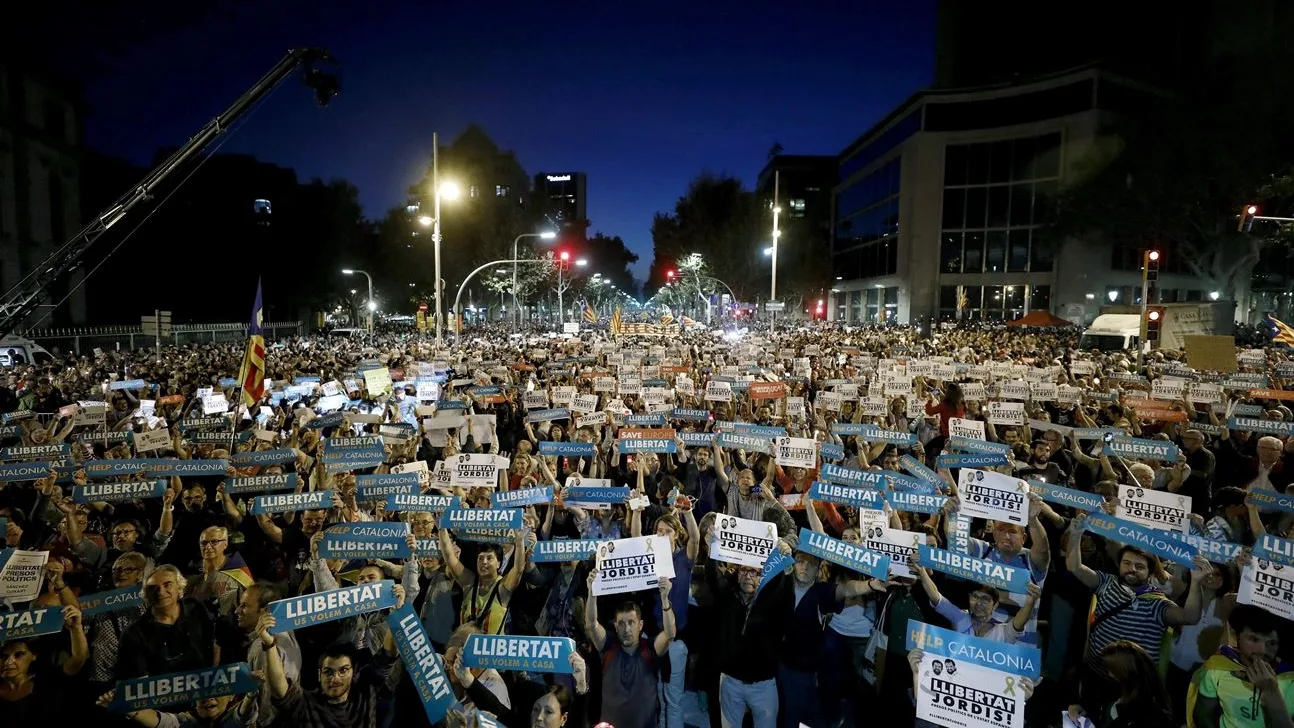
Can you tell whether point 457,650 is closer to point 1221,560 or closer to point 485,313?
point 1221,560

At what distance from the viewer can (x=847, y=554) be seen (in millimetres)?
5000

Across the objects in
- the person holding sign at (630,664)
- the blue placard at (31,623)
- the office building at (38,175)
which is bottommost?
the person holding sign at (630,664)

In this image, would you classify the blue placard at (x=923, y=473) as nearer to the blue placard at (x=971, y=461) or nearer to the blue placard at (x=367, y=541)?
the blue placard at (x=971, y=461)

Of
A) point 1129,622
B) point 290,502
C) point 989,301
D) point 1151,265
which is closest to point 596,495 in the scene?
point 290,502

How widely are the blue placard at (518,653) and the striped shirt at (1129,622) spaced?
3.41m

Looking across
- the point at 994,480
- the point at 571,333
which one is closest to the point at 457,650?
the point at 994,480

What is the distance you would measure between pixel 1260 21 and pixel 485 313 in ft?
239

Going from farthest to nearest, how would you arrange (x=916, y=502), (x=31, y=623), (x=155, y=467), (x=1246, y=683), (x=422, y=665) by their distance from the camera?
(x=155, y=467) → (x=916, y=502) → (x=31, y=623) → (x=422, y=665) → (x=1246, y=683)

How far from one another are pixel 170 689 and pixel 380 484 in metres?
2.77

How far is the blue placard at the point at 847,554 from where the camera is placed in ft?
16.1

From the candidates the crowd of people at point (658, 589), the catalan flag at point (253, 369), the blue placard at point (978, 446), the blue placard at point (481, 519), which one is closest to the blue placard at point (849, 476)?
the crowd of people at point (658, 589)

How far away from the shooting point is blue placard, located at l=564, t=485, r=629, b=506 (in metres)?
6.63

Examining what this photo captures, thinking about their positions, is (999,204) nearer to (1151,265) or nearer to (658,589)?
(1151,265)

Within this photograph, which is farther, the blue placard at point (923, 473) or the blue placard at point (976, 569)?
the blue placard at point (923, 473)
